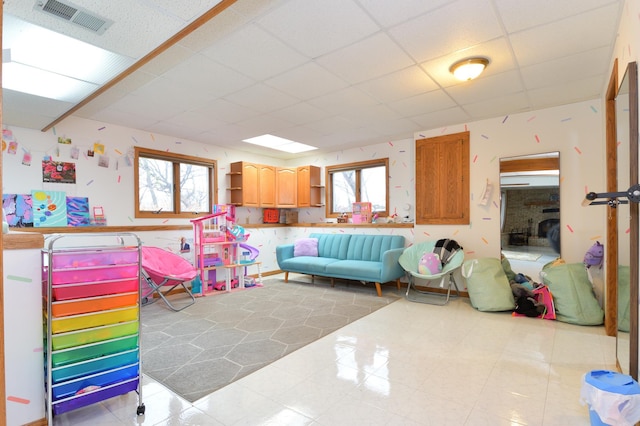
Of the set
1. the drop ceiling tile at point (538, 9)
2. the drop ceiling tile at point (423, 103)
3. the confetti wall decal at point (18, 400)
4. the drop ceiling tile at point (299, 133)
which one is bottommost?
the confetti wall decal at point (18, 400)

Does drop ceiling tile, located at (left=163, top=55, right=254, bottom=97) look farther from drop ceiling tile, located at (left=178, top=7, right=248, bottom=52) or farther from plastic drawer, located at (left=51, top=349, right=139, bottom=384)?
plastic drawer, located at (left=51, top=349, right=139, bottom=384)

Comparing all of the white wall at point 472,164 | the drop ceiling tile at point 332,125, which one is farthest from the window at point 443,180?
the drop ceiling tile at point 332,125

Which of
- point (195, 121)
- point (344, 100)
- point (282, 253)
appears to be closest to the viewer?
point (344, 100)

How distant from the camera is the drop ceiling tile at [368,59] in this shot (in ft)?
8.52

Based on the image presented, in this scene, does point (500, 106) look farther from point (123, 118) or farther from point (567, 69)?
point (123, 118)

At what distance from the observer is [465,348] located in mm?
2848

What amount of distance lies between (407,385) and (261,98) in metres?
3.19

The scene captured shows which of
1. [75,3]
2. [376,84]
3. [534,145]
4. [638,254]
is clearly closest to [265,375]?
[638,254]

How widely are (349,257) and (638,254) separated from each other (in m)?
4.21

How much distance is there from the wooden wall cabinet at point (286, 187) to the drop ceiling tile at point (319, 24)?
407 centimetres

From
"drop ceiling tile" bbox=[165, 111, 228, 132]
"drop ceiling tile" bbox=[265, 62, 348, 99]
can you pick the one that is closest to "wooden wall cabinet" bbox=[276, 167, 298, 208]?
"drop ceiling tile" bbox=[165, 111, 228, 132]

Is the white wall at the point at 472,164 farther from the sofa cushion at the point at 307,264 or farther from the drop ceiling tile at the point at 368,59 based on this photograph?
the drop ceiling tile at the point at 368,59

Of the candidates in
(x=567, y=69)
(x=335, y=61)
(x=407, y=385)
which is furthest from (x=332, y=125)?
(x=407, y=385)

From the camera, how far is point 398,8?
2.17m
